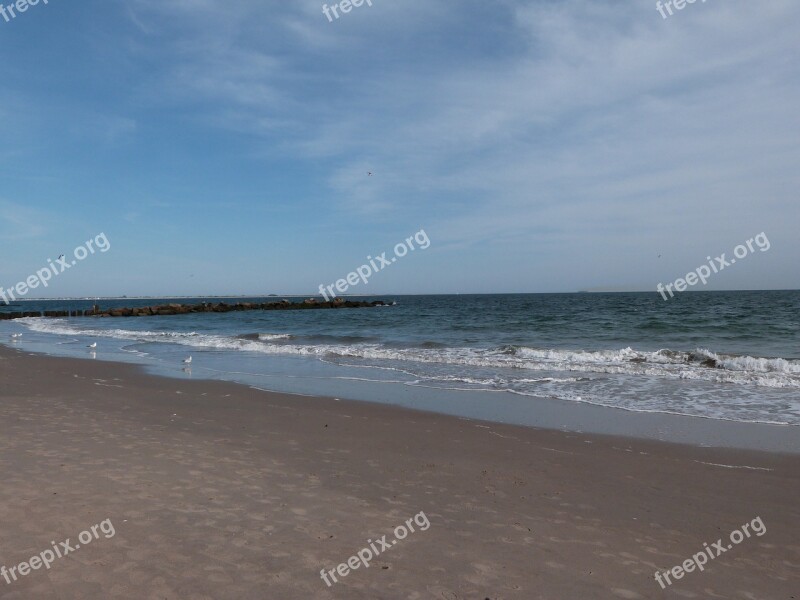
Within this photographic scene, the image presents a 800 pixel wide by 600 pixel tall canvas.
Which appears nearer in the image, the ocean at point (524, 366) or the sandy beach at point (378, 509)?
the sandy beach at point (378, 509)

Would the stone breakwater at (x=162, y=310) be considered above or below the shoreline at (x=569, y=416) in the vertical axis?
above

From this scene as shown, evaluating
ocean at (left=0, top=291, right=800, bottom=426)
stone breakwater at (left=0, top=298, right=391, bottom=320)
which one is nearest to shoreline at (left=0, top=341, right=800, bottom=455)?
ocean at (left=0, top=291, right=800, bottom=426)

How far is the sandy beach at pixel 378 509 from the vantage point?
12.7 ft

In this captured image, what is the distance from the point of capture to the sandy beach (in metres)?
3.88

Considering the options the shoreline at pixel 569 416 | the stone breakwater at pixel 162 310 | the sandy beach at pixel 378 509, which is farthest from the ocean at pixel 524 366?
the stone breakwater at pixel 162 310

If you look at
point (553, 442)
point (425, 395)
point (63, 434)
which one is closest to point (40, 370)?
point (63, 434)

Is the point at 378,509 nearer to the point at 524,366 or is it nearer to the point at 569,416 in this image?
the point at 569,416

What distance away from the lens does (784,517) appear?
5.38 m

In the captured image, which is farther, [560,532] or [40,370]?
[40,370]

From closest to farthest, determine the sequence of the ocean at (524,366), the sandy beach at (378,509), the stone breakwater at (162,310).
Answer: the sandy beach at (378,509) < the ocean at (524,366) < the stone breakwater at (162,310)

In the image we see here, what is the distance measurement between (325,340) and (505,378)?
48.4ft

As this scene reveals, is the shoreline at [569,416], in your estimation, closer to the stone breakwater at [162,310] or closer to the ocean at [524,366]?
the ocean at [524,366]

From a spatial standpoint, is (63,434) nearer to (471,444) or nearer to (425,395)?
(471,444)

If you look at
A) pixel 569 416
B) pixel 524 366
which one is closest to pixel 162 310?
pixel 524 366
